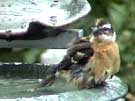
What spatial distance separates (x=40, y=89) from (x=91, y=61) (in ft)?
0.90

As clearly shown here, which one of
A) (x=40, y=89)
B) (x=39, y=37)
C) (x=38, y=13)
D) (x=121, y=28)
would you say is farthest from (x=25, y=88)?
(x=121, y=28)

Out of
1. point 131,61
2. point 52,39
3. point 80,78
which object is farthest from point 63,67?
point 131,61

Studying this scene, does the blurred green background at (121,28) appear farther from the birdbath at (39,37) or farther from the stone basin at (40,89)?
the stone basin at (40,89)

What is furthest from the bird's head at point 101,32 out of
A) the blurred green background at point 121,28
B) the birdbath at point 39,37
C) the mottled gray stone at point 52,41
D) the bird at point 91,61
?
the blurred green background at point 121,28

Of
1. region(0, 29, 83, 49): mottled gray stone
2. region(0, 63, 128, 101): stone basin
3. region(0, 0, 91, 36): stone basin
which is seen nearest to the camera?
region(0, 63, 128, 101): stone basin

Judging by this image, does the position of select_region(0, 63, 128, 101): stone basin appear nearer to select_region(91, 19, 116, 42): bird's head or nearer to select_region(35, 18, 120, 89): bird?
select_region(35, 18, 120, 89): bird

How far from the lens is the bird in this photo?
3.13 m

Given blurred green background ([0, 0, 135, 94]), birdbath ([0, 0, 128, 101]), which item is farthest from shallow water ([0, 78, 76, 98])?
blurred green background ([0, 0, 135, 94])

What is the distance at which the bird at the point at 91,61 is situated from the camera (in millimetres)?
3135

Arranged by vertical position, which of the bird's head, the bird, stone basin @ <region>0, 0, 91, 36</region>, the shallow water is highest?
stone basin @ <region>0, 0, 91, 36</region>

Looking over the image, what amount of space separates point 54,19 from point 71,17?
0.51 ft

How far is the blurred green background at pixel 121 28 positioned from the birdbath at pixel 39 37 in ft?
3.58

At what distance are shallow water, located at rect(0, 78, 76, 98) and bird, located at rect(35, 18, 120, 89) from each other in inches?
2.0

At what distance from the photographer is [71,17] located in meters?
3.58
